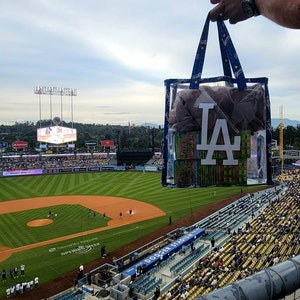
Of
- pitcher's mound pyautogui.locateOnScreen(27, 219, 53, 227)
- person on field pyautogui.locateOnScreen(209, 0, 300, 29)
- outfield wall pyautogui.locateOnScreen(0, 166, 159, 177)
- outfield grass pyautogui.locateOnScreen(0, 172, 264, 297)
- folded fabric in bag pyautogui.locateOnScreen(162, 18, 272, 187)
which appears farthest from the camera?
outfield wall pyautogui.locateOnScreen(0, 166, 159, 177)

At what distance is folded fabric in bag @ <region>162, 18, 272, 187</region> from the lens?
5.73 m

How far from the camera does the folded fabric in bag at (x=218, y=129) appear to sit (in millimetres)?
5727

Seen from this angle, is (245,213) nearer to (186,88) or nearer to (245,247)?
(245,247)

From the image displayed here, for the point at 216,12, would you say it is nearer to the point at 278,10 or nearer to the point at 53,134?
the point at 278,10

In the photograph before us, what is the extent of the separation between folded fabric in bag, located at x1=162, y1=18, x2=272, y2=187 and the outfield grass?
660 inches

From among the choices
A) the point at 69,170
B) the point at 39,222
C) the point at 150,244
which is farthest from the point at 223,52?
the point at 69,170

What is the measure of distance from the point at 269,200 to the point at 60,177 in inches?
1608

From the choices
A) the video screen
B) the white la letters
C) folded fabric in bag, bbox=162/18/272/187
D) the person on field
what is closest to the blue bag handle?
folded fabric in bag, bbox=162/18/272/187

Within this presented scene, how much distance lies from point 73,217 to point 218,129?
95.1 feet

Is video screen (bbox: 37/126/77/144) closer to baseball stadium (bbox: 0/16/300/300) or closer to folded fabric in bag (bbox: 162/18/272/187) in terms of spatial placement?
baseball stadium (bbox: 0/16/300/300)

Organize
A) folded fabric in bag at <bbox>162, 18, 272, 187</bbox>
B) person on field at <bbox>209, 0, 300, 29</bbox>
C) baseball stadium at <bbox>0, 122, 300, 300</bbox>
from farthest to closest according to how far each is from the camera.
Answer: baseball stadium at <bbox>0, 122, 300, 300</bbox>, folded fabric in bag at <bbox>162, 18, 272, 187</bbox>, person on field at <bbox>209, 0, 300, 29</bbox>

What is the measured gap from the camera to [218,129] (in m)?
5.81

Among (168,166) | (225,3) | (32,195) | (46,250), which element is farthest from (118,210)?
(225,3)

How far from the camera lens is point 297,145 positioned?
272 ft
